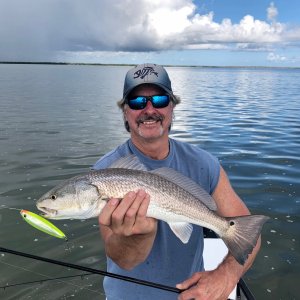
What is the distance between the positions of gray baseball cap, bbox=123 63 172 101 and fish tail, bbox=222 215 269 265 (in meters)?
1.52

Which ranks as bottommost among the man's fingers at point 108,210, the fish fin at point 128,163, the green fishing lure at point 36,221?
the green fishing lure at point 36,221

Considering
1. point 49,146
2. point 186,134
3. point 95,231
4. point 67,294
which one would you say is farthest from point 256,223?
point 186,134

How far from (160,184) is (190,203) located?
355 mm

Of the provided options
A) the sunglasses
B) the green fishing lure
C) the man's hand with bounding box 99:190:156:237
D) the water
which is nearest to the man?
the sunglasses

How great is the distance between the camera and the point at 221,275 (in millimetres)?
3439

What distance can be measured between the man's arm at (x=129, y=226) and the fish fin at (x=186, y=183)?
0.37 meters

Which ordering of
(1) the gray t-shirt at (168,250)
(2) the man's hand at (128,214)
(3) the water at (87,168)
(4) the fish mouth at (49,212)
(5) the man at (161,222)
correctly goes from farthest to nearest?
(3) the water at (87,168) < (1) the gray t-shirt at (168,250) < (5) the man at (161,222) < (4) the fish mouth at (49,212) < (2) the man's hand at (128,214)

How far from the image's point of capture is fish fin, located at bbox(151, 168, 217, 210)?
3.22 metres

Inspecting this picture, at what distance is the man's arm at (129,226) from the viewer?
284cm

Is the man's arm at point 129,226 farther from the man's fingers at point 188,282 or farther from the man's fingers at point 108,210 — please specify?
the man's fingers at point 188,282

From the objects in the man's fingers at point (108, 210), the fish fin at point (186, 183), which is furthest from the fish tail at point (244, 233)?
the man's fingers at point (108, 210)

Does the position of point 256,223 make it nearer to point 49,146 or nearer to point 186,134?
point 49,146

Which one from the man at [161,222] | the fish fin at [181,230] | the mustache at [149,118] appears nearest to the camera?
the fish fin at [181,230]

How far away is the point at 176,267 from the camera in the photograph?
3.63 meters
